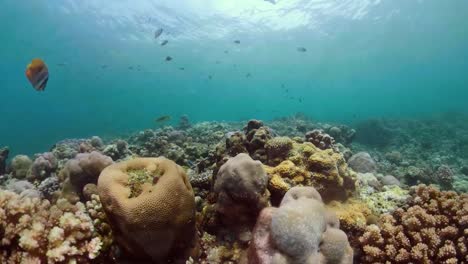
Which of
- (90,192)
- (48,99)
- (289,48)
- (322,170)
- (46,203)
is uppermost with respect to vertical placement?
(322,170)

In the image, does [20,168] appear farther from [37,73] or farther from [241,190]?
[241,190]

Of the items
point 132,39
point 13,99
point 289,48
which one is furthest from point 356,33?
point 13,99

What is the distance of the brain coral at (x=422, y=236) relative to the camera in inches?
172

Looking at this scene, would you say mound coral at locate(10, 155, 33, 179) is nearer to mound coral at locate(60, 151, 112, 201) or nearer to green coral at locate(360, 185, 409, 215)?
mound coral at locate(60, 151, 112, 201)

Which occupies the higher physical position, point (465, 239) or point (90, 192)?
point (465, 239)

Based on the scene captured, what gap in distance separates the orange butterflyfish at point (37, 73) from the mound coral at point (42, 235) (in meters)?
2.51

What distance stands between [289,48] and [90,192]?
166 feet

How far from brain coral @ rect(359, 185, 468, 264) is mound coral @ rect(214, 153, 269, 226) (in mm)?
1741

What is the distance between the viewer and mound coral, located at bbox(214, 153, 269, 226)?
13.8ft

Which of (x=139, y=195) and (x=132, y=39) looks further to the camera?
(x=132, y=39)

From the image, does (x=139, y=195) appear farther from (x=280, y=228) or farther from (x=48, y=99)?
(x=48, y=99)

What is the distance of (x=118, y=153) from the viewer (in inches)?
420

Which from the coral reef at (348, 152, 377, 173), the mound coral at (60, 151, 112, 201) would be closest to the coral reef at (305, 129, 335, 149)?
the coral reef at (348, 152, 377, 173)

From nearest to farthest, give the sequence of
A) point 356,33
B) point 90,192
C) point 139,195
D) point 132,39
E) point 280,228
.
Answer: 1. point 280,228
2. point 139,195
3. point 90,192
4. point 132,39
5. point 356,33
